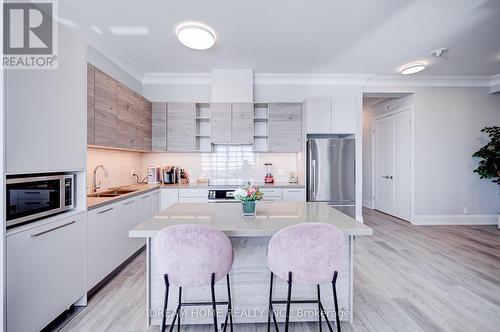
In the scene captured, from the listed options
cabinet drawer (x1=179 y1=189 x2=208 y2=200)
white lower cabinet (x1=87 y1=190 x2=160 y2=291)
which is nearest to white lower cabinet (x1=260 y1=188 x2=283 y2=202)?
cabinet drawer (x1=179 y1=189 x2=208 y2=200)

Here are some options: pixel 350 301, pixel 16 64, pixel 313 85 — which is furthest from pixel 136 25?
pixel 350 301

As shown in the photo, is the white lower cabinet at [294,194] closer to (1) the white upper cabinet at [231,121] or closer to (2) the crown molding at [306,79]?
(1) the white upper cabinet at [231,121]

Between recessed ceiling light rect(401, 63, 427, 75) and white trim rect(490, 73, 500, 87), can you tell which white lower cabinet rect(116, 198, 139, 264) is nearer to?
recessed ceiling light rect(401, 63, 427, 75)

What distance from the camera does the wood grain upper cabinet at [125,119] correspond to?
3.06m

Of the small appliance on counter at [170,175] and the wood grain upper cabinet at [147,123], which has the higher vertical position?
the wood grain upper cabinet at [147,123]

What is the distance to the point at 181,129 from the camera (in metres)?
4.17

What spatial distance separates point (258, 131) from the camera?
14.7 feet

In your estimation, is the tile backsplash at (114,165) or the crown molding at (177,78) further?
the crown molding at (177,78)

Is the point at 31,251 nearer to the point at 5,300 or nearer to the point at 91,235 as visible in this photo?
the point at 5,300

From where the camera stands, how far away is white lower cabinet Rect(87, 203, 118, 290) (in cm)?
217

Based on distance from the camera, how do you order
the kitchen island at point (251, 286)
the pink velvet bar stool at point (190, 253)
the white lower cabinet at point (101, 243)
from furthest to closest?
the white lower cabinet at point (101, 243) → the kitchen island at point (251, 286) → the pink velvet bar stool at point (190, 253)

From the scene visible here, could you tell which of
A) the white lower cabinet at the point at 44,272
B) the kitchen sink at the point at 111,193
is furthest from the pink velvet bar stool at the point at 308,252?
the kitchen sink at the point at 111,193

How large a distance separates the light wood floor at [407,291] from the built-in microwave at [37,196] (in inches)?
37.7

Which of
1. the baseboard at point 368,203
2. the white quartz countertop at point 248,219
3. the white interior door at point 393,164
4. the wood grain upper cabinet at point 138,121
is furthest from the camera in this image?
the baseboard at point 368,203
